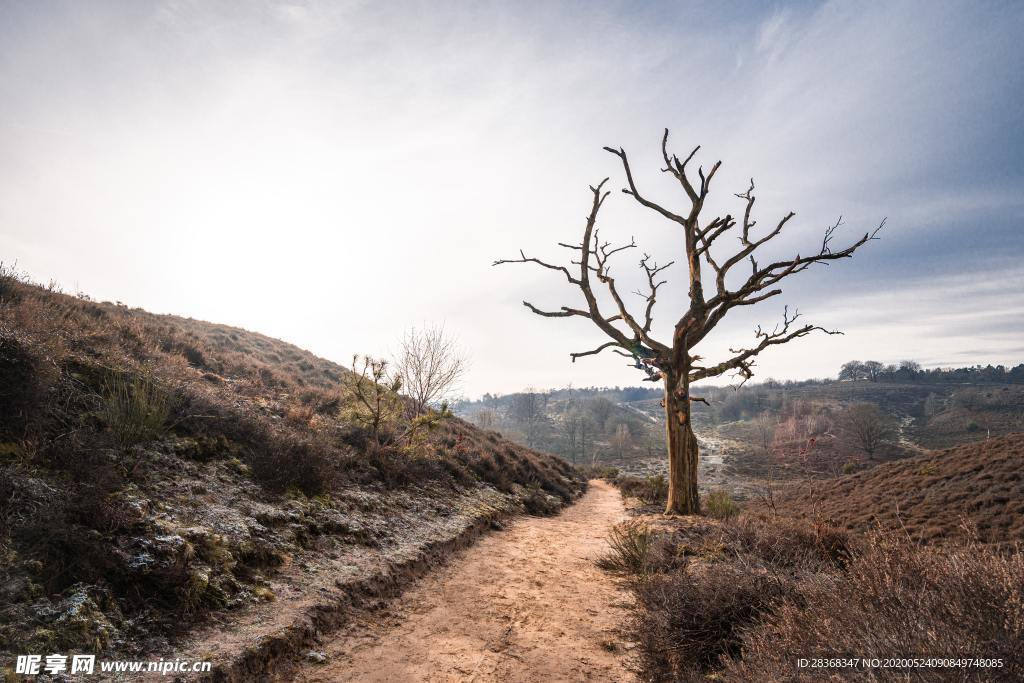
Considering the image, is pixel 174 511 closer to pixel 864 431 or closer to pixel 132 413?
pixel 132 413

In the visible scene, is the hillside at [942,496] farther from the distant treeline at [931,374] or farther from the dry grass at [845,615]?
the distant treeline at [931,374]

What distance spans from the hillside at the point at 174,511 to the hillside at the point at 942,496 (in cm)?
818

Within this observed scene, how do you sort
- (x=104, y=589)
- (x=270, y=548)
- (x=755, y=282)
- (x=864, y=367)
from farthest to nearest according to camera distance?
(x=864, y=367)
(x=755, y=282)
(x=270, y=548)
(x=104, y=589)

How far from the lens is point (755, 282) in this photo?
33.8ft

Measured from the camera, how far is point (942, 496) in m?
11.5

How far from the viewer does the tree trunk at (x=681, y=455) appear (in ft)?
33.4

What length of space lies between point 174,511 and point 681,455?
9.85 m

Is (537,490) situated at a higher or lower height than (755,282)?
lower

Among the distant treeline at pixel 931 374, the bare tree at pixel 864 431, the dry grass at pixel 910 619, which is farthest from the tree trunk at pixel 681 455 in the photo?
the distant treeline at pixel 931 374

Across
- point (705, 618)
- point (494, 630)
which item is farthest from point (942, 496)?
point (494, 630)

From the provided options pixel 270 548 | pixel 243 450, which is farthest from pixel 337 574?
pixel 243 450

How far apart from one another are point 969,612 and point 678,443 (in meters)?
8.82

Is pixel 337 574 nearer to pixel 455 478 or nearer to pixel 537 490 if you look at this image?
pixel 455 478

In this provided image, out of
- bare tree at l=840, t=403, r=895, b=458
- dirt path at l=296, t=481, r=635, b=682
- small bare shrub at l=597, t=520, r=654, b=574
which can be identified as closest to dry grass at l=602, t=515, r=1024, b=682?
dirt path at l=296, t=481, r=635, b=682
